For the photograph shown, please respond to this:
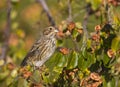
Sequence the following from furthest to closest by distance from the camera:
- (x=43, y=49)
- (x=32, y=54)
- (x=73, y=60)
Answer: (x=43, y=49) → (x=32, y=54) → (x=73, y=60)

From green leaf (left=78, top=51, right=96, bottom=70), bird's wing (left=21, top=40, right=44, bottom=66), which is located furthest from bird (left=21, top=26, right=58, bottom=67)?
green leaf (left=78, top=51, right=96, bottom=70)

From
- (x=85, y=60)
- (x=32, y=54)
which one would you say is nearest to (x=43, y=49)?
(x=32, y=54)

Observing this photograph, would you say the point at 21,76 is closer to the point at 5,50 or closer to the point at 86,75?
the point at 86,75

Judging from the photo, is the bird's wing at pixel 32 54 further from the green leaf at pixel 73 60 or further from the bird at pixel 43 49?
the green leaf at pixel 73 60

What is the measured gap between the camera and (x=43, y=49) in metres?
6.89

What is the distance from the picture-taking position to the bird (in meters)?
6.59

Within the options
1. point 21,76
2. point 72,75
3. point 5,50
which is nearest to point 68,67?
point 72,75

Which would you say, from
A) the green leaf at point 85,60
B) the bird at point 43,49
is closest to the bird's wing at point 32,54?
the bird at point 43,49

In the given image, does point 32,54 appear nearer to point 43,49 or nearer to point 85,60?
point 43,49

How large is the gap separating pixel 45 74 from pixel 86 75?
14.2 inches

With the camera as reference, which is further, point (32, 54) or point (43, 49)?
point (43, 49)

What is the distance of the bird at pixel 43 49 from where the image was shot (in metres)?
6.59

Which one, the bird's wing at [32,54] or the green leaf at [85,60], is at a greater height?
the bird's wing at [32,54]

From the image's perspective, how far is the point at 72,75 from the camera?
521cm
